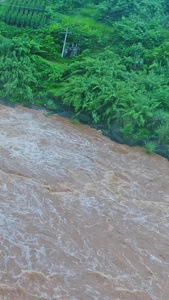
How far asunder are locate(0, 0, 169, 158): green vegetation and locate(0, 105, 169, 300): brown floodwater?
1.31m

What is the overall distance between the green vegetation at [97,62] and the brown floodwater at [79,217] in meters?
1.31

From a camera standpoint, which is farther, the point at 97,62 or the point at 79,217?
the point at 97,62

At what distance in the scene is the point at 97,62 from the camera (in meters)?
14.1

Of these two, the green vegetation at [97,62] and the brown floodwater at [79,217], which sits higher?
the green vegetation at [97,62]

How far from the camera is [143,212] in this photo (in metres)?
8.57

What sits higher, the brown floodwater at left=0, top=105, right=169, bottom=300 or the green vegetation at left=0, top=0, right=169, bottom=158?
the green vegetation at left=0, top=0, right=169, bottom=158

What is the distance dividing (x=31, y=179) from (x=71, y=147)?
253 cm

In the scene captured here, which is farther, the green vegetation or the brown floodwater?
the green vegetation

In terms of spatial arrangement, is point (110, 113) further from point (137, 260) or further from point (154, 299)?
point (154, 299)

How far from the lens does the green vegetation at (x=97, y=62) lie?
40.7 ft

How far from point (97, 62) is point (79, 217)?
27.2ft

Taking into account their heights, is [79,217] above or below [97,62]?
below

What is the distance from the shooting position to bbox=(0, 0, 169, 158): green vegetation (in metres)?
12.4

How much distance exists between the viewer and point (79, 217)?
7914 mm
